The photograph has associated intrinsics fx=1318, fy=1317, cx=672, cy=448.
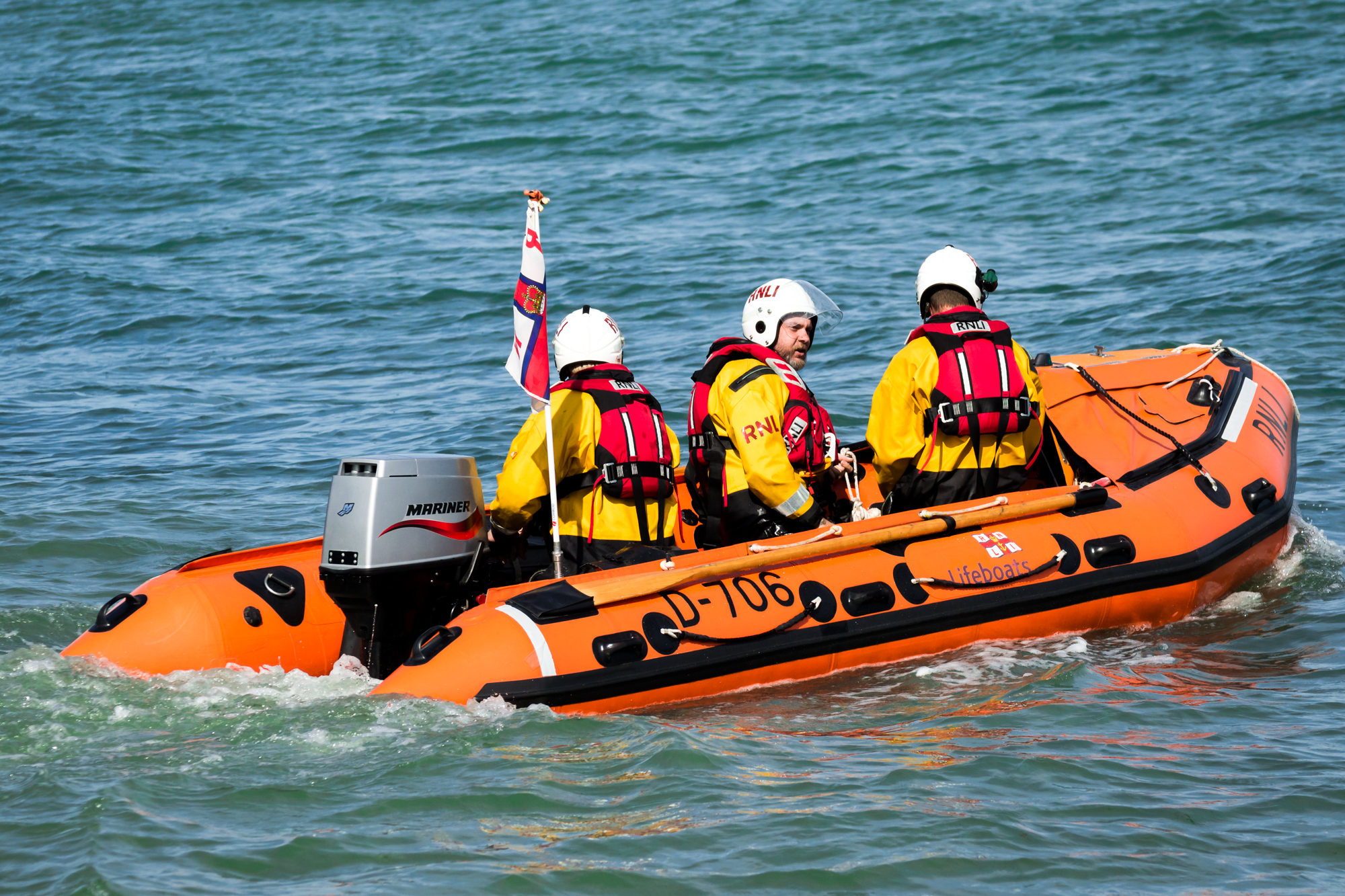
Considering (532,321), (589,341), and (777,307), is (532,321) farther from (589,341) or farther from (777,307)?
(777,307)

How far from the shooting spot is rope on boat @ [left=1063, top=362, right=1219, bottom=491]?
488 centimetres

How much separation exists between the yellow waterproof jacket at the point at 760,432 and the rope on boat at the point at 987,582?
1.44 feet

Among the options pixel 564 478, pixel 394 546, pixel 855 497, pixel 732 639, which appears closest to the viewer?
pixel 394 546

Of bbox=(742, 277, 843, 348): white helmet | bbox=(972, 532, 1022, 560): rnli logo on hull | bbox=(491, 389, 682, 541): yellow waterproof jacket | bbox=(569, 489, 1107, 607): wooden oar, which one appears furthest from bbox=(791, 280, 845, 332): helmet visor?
bbox=(972, 532, 1022, 560): rnli logo on hull

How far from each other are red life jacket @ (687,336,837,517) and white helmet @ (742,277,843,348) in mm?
67

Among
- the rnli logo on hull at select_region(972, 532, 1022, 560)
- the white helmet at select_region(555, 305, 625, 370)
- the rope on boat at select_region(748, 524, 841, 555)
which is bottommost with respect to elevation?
the rnli logo on hull at select_region(972, 532, 1022, 560)

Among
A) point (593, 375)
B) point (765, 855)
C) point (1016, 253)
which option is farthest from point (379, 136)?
point (765, 855)

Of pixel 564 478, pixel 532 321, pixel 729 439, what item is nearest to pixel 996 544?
pixel 729 439

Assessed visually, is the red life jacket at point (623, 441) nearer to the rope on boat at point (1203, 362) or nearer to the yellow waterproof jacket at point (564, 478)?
the yellow waterproof jacket at point (564, 478)

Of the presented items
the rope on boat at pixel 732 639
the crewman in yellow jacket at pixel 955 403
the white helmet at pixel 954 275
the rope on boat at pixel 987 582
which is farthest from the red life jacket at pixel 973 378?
the rope on boat at pixel 732 639

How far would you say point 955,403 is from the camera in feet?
14.6

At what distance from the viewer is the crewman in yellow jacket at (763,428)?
4.19m

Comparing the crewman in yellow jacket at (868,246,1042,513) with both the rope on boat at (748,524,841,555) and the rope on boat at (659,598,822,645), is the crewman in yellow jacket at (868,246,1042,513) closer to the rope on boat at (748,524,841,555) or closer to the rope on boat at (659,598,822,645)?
the rope on boat at (748,524,841,555)

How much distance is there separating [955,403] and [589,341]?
1265 mm
